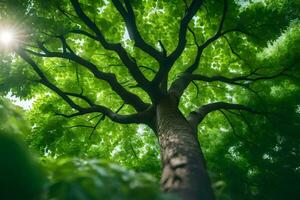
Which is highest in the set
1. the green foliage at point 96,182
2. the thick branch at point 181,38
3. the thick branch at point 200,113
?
the thick branch at point 181,38

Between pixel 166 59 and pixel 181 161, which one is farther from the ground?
pixel 166 59

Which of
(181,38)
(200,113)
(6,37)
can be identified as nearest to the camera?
(181,38)

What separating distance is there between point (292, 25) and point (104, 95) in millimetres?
6500

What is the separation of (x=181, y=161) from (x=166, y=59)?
289cm

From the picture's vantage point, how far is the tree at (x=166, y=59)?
5.31 m

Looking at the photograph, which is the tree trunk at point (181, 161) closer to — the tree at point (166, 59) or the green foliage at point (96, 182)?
the tree at point (166, 59)

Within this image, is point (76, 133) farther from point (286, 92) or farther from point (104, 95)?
point (286, 92)

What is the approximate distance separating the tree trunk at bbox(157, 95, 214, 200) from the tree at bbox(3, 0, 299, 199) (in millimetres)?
13

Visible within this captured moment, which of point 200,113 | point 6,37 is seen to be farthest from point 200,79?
point 6,37

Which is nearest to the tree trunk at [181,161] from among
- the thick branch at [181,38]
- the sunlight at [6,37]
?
the thick branch at [181,38]

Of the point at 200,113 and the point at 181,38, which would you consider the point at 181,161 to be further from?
the point at 200,113

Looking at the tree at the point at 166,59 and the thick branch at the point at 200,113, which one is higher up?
the tree at the point at 166,59

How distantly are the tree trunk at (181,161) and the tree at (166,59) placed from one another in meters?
0.01

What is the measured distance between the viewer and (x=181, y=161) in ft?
12.8
